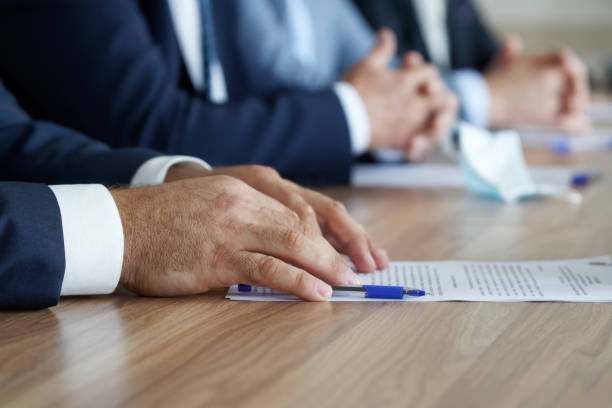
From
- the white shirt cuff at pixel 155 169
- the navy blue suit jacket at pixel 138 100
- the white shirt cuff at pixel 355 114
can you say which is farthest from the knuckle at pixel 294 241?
the white shirt cuff at pixel 355 114

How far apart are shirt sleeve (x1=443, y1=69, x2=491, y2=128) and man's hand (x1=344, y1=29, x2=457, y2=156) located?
477 mm

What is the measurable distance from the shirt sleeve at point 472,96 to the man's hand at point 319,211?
4.48 feet

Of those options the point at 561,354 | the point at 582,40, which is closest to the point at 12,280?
the point at 561,354

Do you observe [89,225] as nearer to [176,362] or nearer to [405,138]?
[176,362]

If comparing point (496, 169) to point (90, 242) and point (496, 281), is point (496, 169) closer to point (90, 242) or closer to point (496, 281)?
point (496, 281)

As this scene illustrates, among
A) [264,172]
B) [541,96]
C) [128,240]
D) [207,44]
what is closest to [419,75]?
[207,44]

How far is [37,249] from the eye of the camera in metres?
0.72

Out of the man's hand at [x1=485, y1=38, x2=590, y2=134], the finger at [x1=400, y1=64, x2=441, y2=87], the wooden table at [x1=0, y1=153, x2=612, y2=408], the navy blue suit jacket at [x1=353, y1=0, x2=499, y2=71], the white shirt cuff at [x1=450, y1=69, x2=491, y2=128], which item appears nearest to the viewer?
the wooden table at [x1=0, y1=153, x2=612, y2=408]

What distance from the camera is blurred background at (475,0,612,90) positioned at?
551cm

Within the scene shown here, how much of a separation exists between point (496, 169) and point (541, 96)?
98 cm

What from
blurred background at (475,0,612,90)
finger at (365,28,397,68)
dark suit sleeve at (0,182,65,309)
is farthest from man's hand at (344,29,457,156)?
blurred background at (475,0,612,90)

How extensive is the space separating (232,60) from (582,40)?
4.33m

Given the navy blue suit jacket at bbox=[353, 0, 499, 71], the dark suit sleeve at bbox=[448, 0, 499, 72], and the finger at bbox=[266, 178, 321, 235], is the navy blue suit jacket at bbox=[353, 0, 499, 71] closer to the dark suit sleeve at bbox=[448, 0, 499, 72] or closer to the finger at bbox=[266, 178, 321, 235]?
the dark suit sleeve at bbox=[448, 0, 499, 72]

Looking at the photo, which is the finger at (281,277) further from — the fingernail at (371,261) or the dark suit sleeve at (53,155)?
the dark suit sleeve at (53,155)
